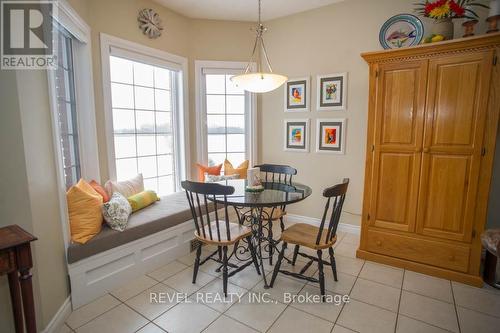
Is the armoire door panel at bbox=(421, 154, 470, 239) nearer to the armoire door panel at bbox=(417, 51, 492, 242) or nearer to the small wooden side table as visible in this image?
the armoire door panel at bbox=(417, 51, 492, 242)

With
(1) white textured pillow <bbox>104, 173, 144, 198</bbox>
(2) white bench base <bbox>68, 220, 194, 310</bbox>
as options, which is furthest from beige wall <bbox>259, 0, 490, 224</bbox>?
(1) white textured pillow <bbox>104, 173, 144, 198</bbox>

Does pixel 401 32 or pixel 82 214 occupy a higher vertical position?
pixel 401 32

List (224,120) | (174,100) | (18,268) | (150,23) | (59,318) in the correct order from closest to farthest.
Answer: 1. (18,268)
2. (59,318)
3. (150,23)
4. (174,100)
5. (224,120)

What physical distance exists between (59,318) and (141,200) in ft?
3.80

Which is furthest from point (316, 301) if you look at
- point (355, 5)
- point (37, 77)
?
point (355, 5)

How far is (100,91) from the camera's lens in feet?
8.57

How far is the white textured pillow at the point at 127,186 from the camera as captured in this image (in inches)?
100

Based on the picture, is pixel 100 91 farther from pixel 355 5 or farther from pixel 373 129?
pixel 355 5

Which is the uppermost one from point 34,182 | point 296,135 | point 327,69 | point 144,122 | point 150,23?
point 150,23

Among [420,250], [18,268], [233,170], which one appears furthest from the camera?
[233,170]

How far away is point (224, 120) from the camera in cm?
380

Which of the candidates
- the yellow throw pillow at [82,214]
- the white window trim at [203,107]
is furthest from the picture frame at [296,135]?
the yellow throw pillow at [82,214]

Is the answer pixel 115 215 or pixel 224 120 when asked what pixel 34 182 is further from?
pixel 224 120

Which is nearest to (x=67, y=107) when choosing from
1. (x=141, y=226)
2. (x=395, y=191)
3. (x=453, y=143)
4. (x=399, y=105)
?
(x=141, y=226)
